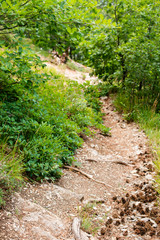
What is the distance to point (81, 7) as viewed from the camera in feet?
9.41

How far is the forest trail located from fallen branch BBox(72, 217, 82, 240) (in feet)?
0.17

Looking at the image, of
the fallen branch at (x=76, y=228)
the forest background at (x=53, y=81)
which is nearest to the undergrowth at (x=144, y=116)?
the forest background at (x=53, y=81)

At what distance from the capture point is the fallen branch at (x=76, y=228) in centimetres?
223

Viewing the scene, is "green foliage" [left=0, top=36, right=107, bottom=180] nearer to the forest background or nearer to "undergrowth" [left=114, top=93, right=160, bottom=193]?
the forest background

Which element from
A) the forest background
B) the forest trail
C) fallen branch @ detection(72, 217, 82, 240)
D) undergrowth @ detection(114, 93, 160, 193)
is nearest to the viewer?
the forest trail

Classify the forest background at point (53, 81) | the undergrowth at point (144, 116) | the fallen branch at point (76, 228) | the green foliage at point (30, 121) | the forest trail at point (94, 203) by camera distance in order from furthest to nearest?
→ 1. the undergrowth at point (144, 116)
2. the green foliage at point (30, 121)
3. the forest background at point (53, 81)
4. the fallen branch at point (76, 228)
5. the forest trail at point (94, 203)

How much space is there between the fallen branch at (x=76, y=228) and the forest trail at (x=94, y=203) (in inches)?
2.0

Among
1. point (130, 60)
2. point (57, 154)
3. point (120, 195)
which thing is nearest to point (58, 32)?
point (57, 154)

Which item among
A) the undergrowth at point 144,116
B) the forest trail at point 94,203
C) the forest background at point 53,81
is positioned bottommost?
the forest trail at point 94,203

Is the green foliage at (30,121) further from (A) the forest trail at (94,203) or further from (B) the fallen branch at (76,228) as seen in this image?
(B) the fallen branch at (76,228)

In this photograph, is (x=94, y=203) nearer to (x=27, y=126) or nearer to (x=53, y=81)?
(x=27, y=126)

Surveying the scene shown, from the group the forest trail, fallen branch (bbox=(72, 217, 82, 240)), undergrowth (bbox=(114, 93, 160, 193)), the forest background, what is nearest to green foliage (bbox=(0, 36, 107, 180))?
the forest background

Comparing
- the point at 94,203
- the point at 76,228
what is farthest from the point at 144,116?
Result: the point at 76,228

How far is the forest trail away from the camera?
2.13m
